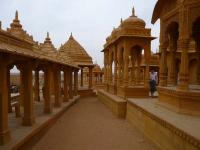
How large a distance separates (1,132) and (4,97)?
3.18 ft

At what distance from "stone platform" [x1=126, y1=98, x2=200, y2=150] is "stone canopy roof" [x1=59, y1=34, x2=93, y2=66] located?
1818 centimetres

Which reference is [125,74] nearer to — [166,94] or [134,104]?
[134,104]

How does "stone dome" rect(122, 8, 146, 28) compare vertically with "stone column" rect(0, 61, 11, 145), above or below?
above

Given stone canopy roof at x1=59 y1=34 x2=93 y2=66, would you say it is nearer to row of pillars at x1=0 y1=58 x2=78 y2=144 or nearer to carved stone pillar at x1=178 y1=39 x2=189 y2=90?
row of pillars at x1=0 y1=58 x2=78 y2=144

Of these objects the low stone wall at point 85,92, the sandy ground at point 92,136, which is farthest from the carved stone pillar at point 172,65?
the low stone wall at point 85,92

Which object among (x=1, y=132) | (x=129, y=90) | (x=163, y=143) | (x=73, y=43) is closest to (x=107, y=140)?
(x=163, y=143)

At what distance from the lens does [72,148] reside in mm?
9219

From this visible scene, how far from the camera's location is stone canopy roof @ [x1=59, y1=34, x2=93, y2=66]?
96.8 ft

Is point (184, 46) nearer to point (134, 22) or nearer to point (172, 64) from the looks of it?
point (172, 64)

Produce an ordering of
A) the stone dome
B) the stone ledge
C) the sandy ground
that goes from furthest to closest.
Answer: the stone dome
the sandy ground
the stone ledge

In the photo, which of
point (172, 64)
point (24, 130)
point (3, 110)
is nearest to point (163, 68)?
point (172, 64)

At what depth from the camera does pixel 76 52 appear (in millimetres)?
29844

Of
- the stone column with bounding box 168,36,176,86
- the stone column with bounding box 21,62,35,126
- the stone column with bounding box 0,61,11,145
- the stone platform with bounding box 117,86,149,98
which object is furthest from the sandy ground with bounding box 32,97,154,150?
the stone column with bounding box 168,36,176,86

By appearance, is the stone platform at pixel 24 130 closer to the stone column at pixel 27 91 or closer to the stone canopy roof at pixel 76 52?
the stone column at pixel 27 91
